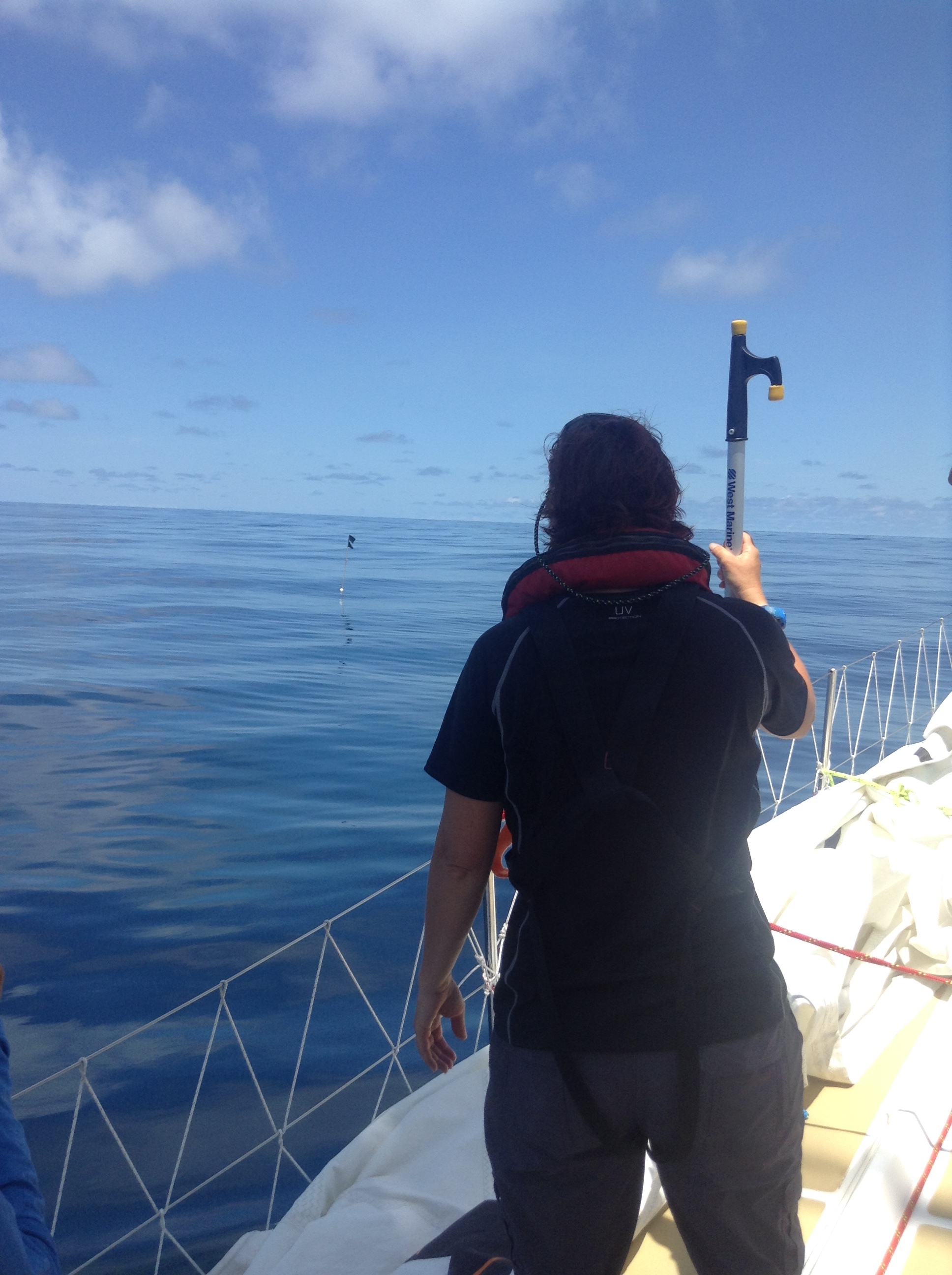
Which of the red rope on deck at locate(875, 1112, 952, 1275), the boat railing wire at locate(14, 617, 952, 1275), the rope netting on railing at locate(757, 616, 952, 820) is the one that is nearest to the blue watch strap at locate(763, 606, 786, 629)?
the boat railing wire at locate(14, 617, 952, 1275)

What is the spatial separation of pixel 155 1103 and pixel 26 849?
3.45m

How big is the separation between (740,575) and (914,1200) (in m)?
1.52

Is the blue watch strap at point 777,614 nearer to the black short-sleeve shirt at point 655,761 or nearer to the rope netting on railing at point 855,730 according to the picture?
the black short-sleeve shirt at point 655,761

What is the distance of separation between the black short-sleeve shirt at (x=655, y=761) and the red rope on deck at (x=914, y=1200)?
1.09 meters

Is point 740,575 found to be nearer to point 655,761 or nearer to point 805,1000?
point 655,761

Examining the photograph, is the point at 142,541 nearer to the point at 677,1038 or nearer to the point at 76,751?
A: the point at 76,751

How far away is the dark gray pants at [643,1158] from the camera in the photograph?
114 centimetres

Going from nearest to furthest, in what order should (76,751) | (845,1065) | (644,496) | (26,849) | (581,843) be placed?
1. (581,843)
2. (644,496)
3. (845,1065)
4. (26,849)
5. (76,751)

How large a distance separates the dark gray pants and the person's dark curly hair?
67 cm

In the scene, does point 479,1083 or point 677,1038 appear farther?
point 479,1083

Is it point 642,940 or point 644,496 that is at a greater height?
point 644,496

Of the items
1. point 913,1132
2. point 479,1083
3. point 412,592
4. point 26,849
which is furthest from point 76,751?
point 412,592

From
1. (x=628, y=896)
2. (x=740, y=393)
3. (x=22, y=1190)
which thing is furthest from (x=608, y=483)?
(x=22, y=1190)

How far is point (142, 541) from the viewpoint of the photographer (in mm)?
48625
